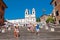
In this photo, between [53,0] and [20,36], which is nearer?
[20,36]

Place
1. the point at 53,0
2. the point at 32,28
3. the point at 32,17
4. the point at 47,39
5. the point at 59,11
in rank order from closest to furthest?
1. the point at 47,39
2. the point at 32,28
3. the point at 59,11
4. the point at 53,0
5. the point at 32,17

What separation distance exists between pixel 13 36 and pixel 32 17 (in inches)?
5110

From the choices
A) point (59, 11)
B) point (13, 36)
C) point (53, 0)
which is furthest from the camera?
point (53, 0)

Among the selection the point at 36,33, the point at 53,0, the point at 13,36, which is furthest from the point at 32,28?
the point at 53,0

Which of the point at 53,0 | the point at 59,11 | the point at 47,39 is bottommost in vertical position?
the point at 47,39

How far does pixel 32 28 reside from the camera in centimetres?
3048

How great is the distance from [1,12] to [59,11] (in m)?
19.7

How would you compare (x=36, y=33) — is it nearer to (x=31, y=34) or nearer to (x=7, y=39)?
(x=31, y=34)

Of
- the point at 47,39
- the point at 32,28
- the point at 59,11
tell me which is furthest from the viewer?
the point at 59,11

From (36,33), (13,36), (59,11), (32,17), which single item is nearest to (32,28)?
(36,33)

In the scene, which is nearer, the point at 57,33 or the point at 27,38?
the point at 27,38

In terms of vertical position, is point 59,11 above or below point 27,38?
above

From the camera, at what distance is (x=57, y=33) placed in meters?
28.4

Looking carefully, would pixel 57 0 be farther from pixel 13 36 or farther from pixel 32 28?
pixel 13 36
